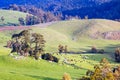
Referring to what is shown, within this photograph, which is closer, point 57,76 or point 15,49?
point 57,76

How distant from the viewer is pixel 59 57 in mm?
103625

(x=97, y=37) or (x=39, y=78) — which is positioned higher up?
(x=97, y=37)

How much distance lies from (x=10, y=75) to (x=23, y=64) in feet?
52.1

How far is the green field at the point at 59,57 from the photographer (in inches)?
2723

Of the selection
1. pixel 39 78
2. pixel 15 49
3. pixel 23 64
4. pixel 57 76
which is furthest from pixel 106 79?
pixel 15 49

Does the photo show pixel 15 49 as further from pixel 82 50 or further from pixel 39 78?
pixel 82 50

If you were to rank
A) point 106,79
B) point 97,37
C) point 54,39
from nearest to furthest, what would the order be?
point 106,79, point 54,39, point 97,37

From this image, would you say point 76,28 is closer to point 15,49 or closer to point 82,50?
point 82,50

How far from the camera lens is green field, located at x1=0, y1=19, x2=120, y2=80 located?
69162mm

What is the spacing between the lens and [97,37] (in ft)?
604

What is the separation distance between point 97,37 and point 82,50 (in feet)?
128

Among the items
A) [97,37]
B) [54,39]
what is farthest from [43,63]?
[97,37]

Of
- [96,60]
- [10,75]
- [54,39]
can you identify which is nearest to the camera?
[10,75]

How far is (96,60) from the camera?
112688mm
